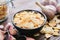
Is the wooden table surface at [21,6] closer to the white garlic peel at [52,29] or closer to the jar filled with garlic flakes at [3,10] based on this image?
the jar filled with garlic flakes at [3,10]

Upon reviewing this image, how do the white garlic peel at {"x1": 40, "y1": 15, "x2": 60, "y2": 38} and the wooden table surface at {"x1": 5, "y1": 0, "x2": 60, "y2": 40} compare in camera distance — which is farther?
the wooden table surface at {"x1": 5, "y1": 0, "x2": 60, "y2": 40}

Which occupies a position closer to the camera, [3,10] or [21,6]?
[3,10]

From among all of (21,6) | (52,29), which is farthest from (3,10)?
(52,29)

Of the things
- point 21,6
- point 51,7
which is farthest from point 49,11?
point 21,6

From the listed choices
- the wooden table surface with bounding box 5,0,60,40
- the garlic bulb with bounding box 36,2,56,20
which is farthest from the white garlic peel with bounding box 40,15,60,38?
the wooden table surface with bounding box 5,0,60,40

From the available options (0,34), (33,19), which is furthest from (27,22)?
(0,34)

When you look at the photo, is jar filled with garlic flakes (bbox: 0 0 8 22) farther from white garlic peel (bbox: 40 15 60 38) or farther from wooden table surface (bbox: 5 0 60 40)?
white garlic peel (bbox: 40 15 60 38)

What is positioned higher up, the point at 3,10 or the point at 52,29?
the point at 3,10

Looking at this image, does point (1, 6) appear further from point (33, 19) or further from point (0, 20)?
point (33, 19)

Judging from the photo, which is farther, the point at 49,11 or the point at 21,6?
the point at 21,6

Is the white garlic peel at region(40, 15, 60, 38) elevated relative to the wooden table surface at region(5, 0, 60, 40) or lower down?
lower down

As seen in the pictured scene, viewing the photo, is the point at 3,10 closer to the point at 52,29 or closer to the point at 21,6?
the point at 21,6

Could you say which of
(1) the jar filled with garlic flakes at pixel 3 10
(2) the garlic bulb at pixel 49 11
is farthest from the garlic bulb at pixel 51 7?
(1) the jar filled with garlic flakes at pixel 3 10

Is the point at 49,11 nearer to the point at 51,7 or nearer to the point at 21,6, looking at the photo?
the point at 51,7
